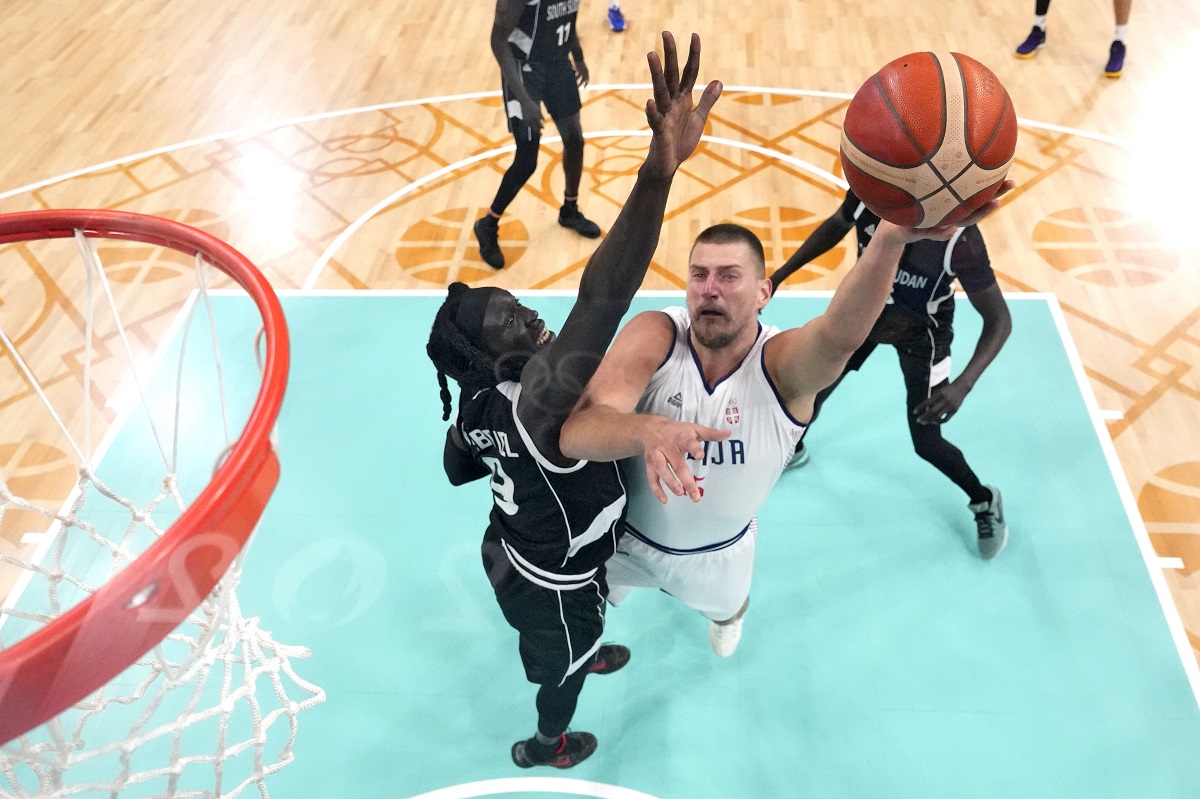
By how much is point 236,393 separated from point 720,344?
270 cm

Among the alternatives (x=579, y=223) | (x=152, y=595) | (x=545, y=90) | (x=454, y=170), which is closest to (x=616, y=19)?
(x=454, y=170)

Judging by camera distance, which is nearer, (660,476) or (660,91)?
(660,91)

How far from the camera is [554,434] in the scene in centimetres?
184

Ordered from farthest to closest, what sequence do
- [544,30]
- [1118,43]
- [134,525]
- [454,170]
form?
[1118,43] < [454,170] < [544,30] < [134,525]

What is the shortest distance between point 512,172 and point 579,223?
0.59 m

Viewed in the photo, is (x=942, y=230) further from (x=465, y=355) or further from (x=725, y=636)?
(x=725, y=636)

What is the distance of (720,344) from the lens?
6.97 feet

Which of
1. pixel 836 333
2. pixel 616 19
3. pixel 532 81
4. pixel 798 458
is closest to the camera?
pixel 836 333

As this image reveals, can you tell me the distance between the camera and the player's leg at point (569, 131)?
4.34 metres

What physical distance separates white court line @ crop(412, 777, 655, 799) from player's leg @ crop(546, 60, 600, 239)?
3099mm

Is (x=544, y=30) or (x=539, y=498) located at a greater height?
(x=544, y=30)

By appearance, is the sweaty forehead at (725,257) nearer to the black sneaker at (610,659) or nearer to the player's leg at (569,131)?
the black sneaker at (610,659)

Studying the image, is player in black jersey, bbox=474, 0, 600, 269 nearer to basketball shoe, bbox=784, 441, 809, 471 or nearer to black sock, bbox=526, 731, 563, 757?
basketball shoe, bbox=784, 441, 809, 471

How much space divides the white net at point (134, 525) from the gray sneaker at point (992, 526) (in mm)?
2400
